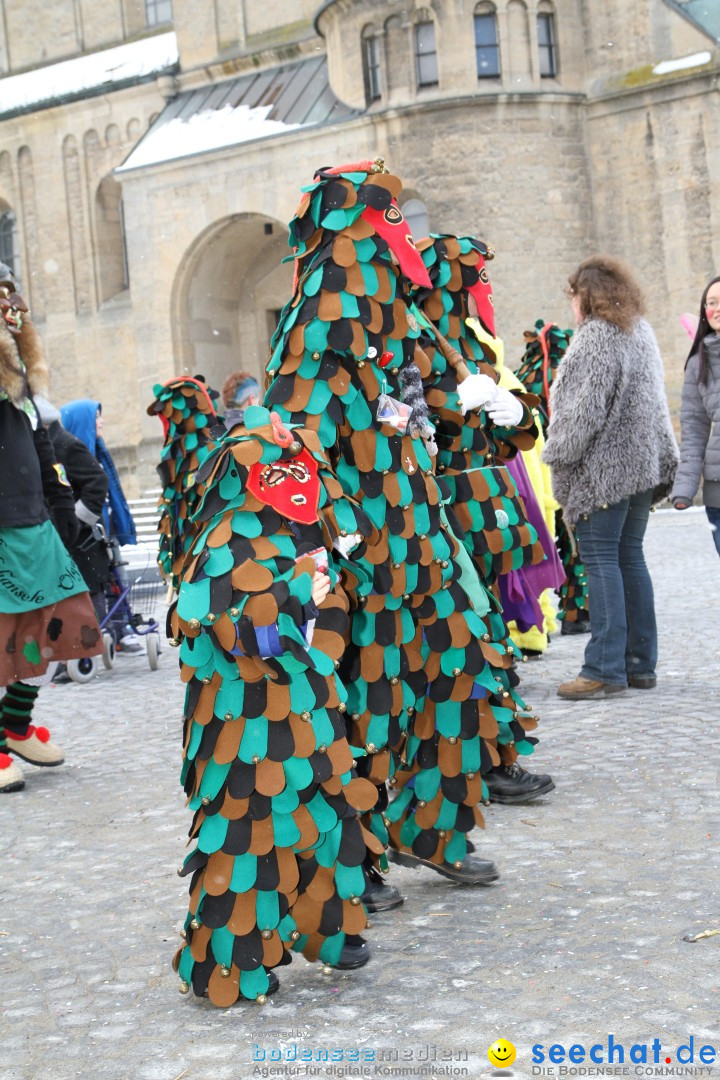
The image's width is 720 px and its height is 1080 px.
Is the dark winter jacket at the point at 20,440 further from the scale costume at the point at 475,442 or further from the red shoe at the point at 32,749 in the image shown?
the scale costume at the point at 475,442

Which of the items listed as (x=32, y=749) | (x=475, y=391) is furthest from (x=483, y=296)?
(x=32, y=749)

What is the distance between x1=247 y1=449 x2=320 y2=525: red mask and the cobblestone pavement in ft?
3.74

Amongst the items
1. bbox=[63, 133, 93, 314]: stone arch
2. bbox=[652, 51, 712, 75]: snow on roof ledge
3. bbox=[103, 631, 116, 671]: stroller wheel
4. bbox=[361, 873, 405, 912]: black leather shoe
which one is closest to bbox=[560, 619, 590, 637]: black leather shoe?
bbox=[103, 631, 116, 671]: stroller wheel

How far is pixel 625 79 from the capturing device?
24812mm

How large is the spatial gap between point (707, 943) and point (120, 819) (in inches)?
102

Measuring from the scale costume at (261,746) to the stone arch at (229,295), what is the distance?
2459 cm

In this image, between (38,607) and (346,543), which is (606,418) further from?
(346,543)

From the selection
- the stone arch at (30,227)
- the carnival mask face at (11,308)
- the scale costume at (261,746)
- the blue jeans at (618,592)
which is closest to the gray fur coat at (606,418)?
the blue jeans at (618,592)

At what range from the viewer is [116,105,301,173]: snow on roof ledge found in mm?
26688

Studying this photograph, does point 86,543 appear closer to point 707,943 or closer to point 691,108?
point 707,943

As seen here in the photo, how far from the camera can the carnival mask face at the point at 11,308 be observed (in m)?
5.80

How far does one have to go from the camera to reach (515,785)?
16.3 feet

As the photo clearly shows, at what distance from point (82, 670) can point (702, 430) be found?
4.73 m

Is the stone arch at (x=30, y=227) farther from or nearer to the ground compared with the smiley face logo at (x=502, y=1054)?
farther from the ground
